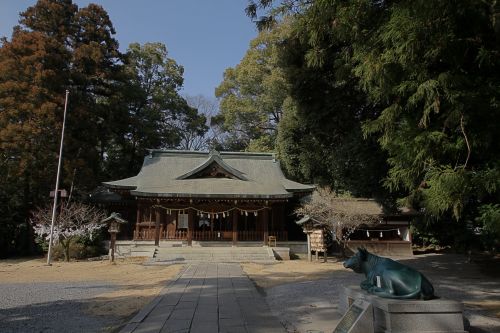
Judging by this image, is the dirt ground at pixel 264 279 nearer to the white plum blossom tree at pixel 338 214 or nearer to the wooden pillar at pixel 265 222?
the white plum blossom tree at pixel 338 214

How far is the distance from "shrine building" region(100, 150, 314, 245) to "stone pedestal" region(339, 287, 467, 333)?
17.1 metres

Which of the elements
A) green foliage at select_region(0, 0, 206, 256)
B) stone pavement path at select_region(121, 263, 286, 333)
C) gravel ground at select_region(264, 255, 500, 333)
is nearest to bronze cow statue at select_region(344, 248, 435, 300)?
gravel ground at select_region(264, 255, 500, 333)

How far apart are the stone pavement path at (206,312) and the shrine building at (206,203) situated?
38.4ft

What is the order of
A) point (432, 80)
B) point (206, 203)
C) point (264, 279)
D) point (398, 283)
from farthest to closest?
1. point (206, 203)
2. point (264, 279)
3. point (432, 80)
4. point (398, 283)

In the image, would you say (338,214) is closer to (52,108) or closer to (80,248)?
(80,248)

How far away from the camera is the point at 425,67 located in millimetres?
7016

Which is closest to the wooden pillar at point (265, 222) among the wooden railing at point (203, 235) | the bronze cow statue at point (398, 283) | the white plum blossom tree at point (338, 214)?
the wooden railing at point (203, 235)

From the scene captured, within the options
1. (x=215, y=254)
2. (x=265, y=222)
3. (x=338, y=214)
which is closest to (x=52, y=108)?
(x=215, y=254)

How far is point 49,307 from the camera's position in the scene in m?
8.28

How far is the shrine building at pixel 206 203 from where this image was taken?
2219cm

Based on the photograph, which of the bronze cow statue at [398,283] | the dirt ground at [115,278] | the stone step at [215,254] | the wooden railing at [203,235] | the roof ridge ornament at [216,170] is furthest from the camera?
the roof ridge ornament at [216,170]

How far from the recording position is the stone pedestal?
4.67 m

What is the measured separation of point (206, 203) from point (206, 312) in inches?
643

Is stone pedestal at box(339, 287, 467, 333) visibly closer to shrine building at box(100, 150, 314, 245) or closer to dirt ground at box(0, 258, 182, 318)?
dirt ground at box(0, 258, 182, 318)
